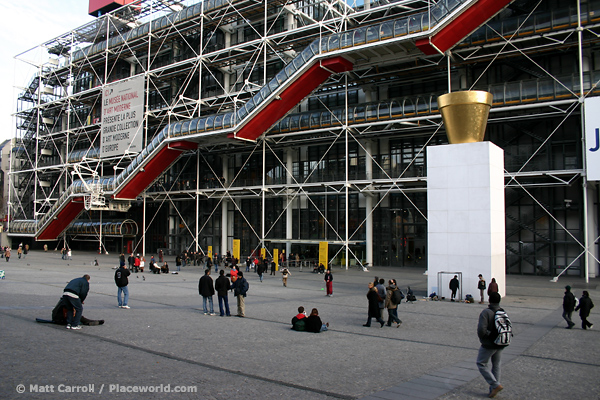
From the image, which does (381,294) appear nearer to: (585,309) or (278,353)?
(278,353)

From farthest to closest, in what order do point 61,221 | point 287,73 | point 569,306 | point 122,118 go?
point 61,221 → point 122,118 → point 287,73 → point 569,306

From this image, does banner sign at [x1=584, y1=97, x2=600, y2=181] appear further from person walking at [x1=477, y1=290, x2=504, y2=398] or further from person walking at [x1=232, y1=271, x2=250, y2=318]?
person walking at [x1=477, y1=290, x2=504, y2=398]

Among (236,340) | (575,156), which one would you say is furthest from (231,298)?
(575,156)

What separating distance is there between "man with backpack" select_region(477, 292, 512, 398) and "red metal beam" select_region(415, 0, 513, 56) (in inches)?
782

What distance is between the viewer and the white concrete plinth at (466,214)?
16484 mm

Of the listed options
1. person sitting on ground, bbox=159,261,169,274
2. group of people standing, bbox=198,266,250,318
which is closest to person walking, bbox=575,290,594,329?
group of people standing, bbox=198,266,250,318

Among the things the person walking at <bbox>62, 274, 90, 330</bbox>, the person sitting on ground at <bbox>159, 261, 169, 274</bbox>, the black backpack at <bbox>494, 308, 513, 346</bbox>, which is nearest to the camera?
the black backpack at <bbox>494, 308, 513, 346</bbox>

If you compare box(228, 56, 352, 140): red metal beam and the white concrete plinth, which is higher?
box(228, 56, 352, 140): red metal beam

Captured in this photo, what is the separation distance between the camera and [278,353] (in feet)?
28.5

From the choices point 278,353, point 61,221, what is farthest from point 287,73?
point 61,221

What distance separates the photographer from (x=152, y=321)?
37.4 ft

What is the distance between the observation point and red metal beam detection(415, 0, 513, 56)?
23266mm

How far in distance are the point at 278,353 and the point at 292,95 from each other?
74.2 feet

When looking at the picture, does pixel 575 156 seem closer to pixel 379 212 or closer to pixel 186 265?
pixel 379 212
